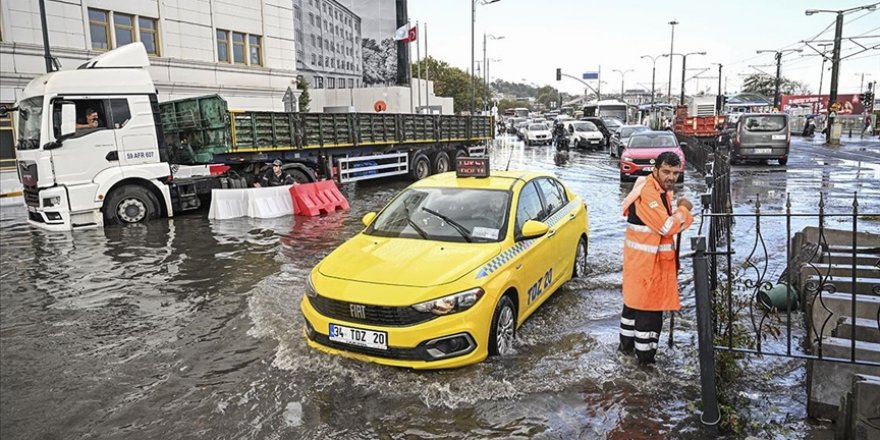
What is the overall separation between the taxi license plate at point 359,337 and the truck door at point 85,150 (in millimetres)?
9018

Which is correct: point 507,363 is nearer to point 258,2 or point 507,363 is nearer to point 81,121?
point 81,121

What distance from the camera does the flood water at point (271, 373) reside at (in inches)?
163

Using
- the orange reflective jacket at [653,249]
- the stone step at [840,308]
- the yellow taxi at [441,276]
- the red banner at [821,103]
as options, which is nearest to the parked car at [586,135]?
the yellow taxi at [441,276]

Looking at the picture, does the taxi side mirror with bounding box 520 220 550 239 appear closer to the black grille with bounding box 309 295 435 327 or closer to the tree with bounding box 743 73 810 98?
the black grille with bounding box 309 295 435 327

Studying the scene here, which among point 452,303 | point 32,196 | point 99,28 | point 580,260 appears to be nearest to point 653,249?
point 452,303

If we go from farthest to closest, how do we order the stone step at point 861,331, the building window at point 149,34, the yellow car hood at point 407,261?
the building window at point 149,34 < the yellow car hood at point 407,261 < the stone step at point 861,331

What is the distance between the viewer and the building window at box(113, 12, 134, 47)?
2231 centimetres

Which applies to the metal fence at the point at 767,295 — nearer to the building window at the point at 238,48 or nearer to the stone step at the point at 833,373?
the stone step at the point at 833,373

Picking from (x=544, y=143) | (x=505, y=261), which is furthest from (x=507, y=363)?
(x=544, y=143)

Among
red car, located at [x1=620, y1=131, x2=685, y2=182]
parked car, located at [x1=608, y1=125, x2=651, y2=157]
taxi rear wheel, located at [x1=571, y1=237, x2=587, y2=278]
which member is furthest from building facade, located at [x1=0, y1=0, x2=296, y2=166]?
taxi rear wheel, located at [x1=571, y1=237, x2=587, y2=278]

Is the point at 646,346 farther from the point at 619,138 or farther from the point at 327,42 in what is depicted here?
the point at 327,42

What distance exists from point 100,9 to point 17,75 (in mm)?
4175

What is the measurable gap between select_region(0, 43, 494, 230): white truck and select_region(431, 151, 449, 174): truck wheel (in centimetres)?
506

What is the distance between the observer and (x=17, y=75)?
19.1m
